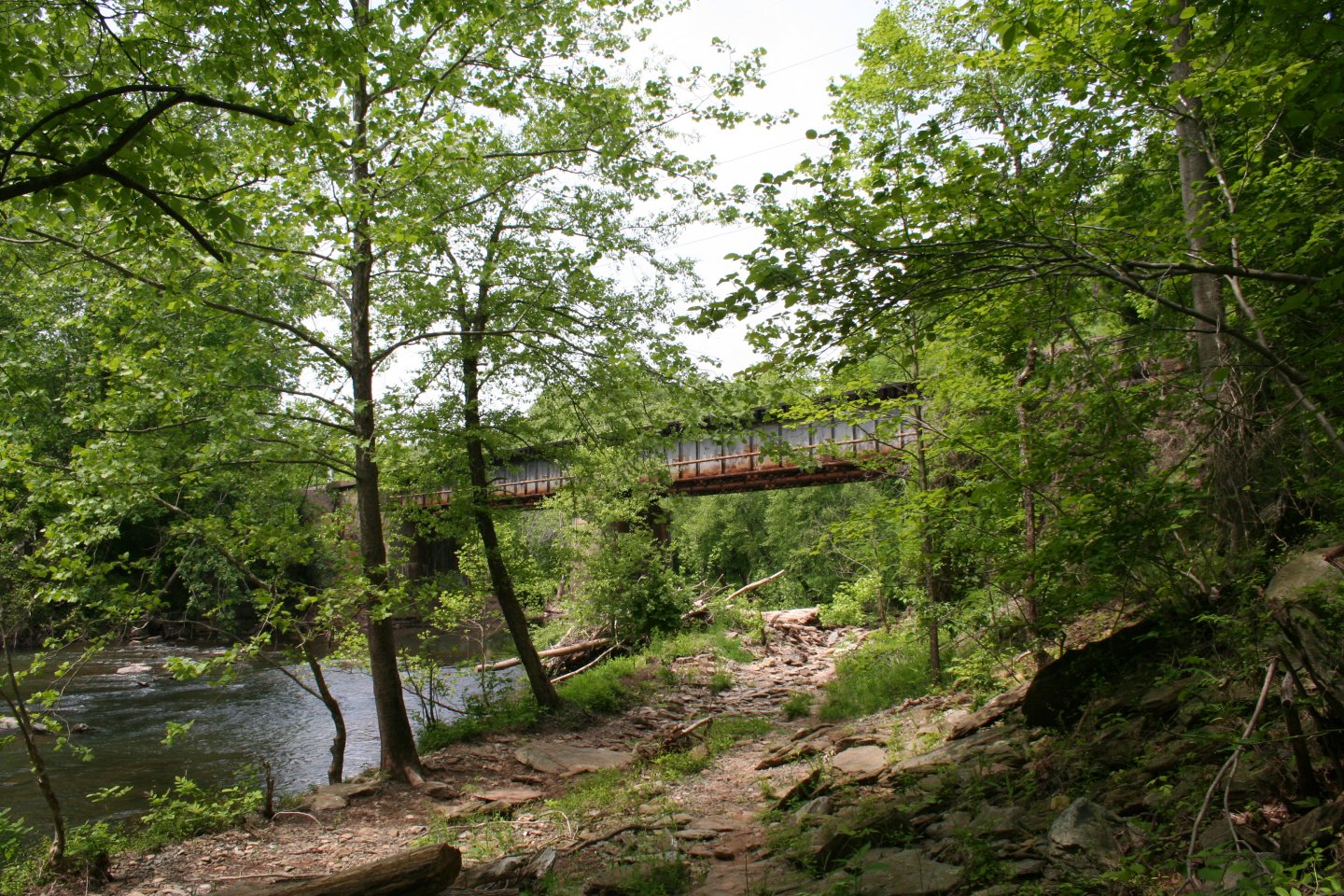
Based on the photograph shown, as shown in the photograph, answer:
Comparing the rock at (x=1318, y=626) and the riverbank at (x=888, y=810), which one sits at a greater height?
the rock at (x=1318, y=626)

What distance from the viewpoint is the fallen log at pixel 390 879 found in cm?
514

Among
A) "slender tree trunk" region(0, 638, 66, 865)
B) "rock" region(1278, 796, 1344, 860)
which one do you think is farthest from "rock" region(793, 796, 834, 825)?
"slender tree trunk" region(0, 638, 66, 865)

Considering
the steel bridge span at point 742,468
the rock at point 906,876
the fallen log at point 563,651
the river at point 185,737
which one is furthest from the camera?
the fallen log at point 563,651

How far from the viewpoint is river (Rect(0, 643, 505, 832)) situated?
10875 mm

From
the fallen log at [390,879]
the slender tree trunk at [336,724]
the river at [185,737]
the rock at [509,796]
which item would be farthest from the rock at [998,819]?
the slender tree trunk at [336,724]

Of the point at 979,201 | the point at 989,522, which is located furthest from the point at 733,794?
the point at 979,201

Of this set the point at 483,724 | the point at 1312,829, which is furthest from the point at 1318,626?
the point at 483,724

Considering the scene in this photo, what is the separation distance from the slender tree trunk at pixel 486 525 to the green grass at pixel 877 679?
469cm

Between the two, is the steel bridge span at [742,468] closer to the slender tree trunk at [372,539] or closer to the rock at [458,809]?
the slender tree trunk at [372,539]

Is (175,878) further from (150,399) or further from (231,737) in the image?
(231,737)

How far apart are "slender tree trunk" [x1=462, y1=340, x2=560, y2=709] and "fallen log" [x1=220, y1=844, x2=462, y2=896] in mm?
6177

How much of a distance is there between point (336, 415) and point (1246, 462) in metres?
9.47

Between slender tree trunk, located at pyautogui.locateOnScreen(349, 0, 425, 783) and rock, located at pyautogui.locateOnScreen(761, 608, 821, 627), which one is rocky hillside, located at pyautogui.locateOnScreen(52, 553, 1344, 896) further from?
rock, located at pyautogui.locateOnScreen(761, 608, 821, 627)

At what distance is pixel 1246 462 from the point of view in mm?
5348
